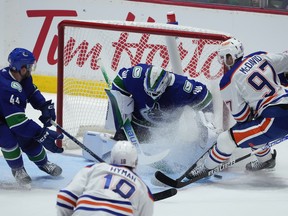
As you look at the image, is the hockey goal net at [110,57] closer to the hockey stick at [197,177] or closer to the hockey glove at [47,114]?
the hockey stick at [197,177]

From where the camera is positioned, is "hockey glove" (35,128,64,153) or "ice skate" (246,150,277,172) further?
"ice skate" (246,150,277,172)

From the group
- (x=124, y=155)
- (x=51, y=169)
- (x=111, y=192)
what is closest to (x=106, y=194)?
(x=111, y=192)

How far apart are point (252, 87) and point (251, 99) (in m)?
0.07

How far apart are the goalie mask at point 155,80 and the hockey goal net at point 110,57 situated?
0.37m

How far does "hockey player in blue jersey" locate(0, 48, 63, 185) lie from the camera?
4.45 meters

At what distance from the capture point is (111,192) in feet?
9.51

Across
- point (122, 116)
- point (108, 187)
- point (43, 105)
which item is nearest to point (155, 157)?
point (122, 116)

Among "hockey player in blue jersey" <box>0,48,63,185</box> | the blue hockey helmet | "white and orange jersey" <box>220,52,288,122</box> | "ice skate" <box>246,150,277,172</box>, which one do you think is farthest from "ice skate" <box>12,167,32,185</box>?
"ice skate" <box>246,150,277,172</box>

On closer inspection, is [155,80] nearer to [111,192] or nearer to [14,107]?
[14,107]

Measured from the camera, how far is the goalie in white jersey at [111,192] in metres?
2.88

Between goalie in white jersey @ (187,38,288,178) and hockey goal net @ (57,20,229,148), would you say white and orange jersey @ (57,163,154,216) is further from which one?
hockey goal net @ (57,20,229,148)

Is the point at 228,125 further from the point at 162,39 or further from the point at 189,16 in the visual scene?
the point at 189,16

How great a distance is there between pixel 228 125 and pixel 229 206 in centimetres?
97

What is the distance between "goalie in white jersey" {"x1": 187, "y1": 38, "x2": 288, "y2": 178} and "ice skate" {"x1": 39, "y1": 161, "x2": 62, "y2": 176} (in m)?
0.74
